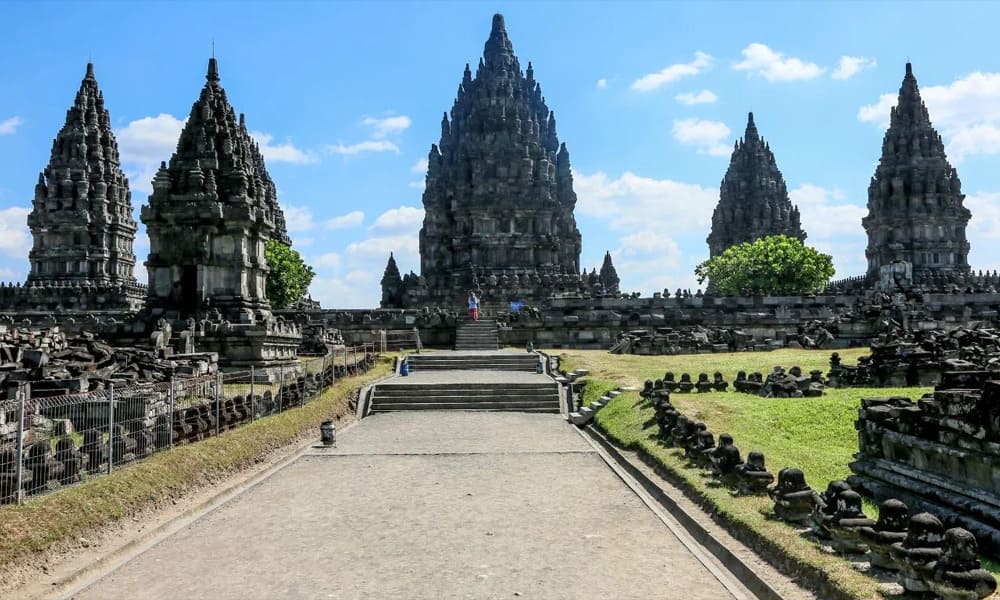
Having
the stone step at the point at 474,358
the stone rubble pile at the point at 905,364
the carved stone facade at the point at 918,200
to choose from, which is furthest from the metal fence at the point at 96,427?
the carved stone facade at the point at 918,200

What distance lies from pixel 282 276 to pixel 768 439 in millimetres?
55203

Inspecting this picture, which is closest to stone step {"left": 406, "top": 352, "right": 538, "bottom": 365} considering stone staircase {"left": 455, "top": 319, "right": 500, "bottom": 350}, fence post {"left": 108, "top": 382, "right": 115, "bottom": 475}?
stone staircase {"left": 455, "top": 319, "right": 500, "bottom": 350}

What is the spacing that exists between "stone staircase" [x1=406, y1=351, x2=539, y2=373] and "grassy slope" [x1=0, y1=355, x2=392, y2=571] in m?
12.3

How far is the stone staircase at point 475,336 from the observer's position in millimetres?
38125

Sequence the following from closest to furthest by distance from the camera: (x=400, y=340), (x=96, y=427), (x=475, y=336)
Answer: (x=96, y=427) < (x=475, y=336) < (x=400, y=340)

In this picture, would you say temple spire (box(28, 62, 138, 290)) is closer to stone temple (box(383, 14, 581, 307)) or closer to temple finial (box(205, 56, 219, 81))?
stone temple (box(383, 14, 581, 307))

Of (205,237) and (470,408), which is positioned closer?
(470,408)

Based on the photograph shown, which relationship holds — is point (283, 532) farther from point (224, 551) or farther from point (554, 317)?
point (554, 317)

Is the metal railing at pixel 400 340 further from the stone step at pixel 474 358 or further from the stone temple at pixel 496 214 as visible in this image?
the stone temple at pixel 496 214

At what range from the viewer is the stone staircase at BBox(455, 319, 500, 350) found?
3812cm

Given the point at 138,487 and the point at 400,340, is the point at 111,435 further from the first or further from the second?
the point at 400,340

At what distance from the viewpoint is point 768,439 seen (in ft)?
44.2

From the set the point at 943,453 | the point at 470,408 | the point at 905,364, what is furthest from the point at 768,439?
the point at 470,408

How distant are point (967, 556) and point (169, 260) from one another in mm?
31719
